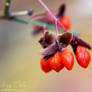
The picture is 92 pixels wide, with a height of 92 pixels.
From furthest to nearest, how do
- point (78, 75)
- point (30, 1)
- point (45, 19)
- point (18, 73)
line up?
point (30, 1)
point (18, 73)
point (78, 75)
point (45, 19)

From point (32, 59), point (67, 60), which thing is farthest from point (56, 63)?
point (32, 59)

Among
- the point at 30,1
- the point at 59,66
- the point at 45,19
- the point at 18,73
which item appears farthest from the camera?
the point at 30,1

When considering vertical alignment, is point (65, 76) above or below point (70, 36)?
below

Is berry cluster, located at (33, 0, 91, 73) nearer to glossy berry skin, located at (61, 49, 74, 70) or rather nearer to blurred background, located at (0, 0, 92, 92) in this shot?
glossy berry skin, located at (61, 49, 74, 70)

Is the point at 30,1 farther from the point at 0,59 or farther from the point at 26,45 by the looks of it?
the point at 0,59

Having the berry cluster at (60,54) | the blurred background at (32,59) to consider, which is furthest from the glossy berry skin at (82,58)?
the blurred background at (32,59)

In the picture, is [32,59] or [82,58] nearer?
[82,58]

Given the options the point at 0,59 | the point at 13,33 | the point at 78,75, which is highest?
the point at 13,33

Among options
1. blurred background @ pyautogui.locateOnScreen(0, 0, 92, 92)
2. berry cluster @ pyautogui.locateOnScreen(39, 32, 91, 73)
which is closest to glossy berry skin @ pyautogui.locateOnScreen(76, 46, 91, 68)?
berry cluster @ pyautogui.locateOnScreen(39, 32, 91, 73)

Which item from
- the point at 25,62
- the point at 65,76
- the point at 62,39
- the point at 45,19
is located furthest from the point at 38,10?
the point at 62,39

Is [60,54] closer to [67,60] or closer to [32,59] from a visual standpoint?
[67,60]
